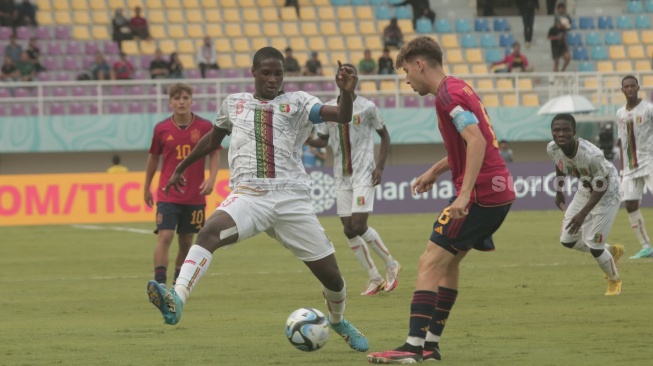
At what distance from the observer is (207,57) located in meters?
32.9

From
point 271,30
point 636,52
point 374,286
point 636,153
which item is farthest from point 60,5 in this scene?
point 374,286

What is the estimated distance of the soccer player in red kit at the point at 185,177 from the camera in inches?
519

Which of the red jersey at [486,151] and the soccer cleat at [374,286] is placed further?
the soccer cleat at [374,286]

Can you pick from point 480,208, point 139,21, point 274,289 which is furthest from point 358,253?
point 139,21

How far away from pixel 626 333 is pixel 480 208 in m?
2.07

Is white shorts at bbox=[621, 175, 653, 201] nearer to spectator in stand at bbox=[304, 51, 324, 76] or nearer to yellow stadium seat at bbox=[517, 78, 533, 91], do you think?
spectator in stand at bbox=[304, 51, 324, 76]

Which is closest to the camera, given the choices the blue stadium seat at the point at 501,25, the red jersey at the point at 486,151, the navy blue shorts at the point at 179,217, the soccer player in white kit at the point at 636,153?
the red jersey at the point at 486,151

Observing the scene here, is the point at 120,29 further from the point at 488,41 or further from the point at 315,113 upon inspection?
the point at 315,113

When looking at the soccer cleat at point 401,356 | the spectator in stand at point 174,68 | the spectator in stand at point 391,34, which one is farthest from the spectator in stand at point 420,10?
the soccer cleat at point 401,356

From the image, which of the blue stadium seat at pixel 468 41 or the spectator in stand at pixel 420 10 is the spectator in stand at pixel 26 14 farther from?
the blue stadium seat at pixel 468 41

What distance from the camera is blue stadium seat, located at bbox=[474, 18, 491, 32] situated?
1480 inches

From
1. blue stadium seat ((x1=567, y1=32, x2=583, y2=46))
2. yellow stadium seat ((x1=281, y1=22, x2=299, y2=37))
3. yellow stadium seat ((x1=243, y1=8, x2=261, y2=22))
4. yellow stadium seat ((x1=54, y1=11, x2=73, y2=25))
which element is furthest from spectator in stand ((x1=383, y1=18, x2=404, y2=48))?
yellow stadium seat ((x1=54, y1=11, x2=73, y2=25))

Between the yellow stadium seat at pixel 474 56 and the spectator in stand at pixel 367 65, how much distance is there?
4460 mm

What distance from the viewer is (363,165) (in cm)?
1417
